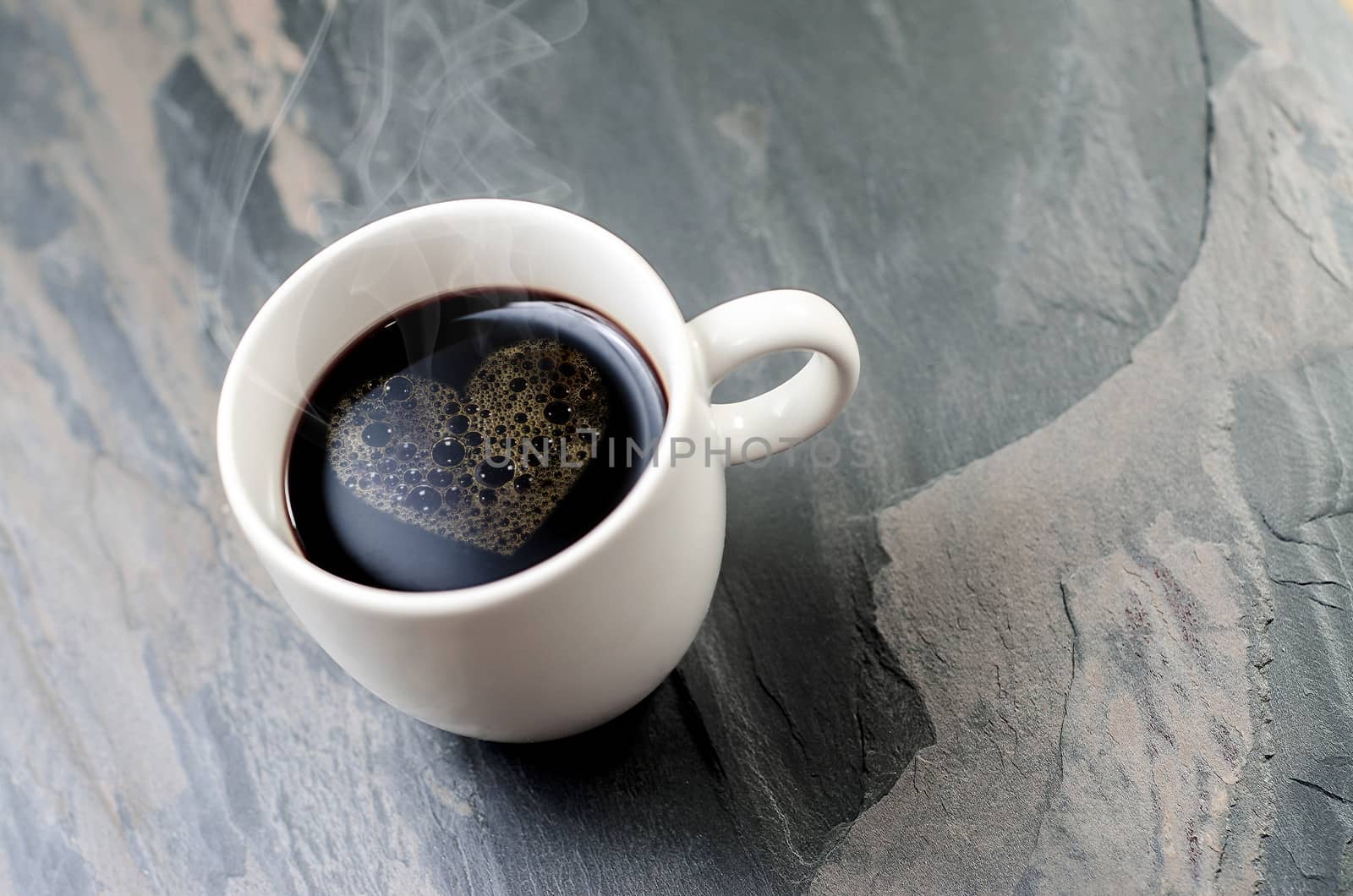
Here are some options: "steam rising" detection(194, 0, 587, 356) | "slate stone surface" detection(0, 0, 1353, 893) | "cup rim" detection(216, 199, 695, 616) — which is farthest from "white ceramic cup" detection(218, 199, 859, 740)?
"steam rising" detection(194, 0, 587, 356)

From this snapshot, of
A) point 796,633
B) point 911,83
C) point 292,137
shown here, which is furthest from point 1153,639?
point 292,137

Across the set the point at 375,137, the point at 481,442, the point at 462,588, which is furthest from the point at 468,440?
the point at 375,137

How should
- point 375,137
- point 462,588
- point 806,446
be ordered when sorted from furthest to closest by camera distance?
point 375,137 → point 806,446 → point 462,588

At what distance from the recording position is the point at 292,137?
1.15 meters

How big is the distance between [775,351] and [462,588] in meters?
0.25

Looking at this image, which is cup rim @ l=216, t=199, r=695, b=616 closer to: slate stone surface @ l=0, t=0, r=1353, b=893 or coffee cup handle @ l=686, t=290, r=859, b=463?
coffee cup handle @ l=686, t=290, r=859, b=463

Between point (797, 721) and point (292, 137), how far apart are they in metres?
0.79

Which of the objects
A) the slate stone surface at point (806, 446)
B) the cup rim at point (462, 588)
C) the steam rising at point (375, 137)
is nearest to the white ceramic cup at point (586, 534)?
the cup rim at point (462, 588)

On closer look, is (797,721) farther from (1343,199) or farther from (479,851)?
(1343,199)

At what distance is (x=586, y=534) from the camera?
2.28 ft

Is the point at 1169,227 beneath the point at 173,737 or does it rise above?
above

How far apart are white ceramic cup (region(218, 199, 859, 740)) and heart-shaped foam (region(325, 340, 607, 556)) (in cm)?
4

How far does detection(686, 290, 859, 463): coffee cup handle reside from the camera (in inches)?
27.7

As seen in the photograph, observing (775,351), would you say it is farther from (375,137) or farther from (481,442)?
(375,137)
